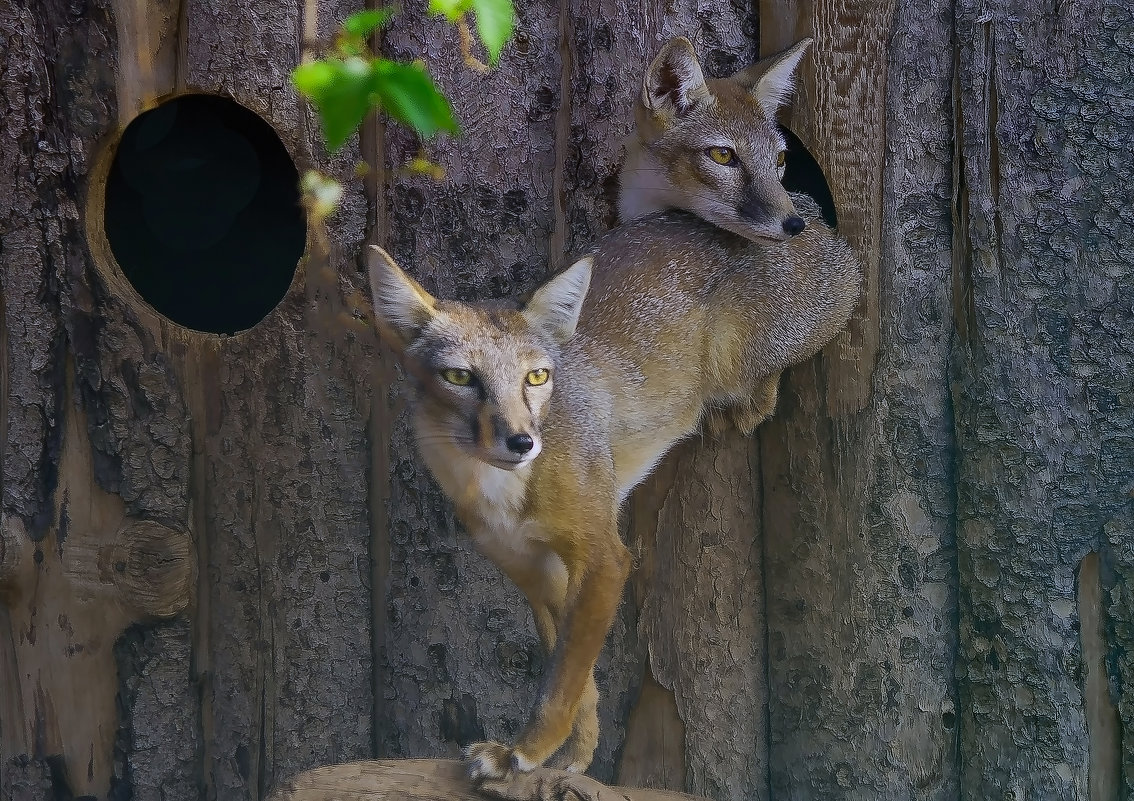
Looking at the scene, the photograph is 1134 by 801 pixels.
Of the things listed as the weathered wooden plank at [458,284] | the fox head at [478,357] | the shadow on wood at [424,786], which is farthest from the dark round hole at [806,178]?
the shadow on wood at [424,786]

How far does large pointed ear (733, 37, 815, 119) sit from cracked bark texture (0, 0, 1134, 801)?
141mm

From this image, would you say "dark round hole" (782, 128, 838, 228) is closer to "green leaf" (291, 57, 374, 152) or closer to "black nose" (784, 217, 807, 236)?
"black nose" (784, 217, 807, 236)

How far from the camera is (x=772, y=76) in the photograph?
3709mm

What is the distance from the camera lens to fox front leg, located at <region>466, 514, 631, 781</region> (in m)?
3.21

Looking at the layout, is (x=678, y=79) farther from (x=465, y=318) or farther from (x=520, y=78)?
(x=465, y=318)

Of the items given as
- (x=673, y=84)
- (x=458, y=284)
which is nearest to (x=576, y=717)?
(x=458, y=284)

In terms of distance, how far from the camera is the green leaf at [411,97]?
1871mm

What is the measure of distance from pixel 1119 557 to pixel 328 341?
10.0ft

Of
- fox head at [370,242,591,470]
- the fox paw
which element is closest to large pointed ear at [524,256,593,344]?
fox head at [370,242,591,470]

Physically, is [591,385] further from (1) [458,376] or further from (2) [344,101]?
(2) [344,101]

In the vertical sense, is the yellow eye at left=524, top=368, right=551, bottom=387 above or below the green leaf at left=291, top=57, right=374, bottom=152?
below

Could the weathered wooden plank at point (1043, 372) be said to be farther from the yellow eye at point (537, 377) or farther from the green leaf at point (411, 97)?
the green leaf at point (411, 97)

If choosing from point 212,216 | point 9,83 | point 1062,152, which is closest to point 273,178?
point 212,216

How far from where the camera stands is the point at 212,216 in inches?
211
